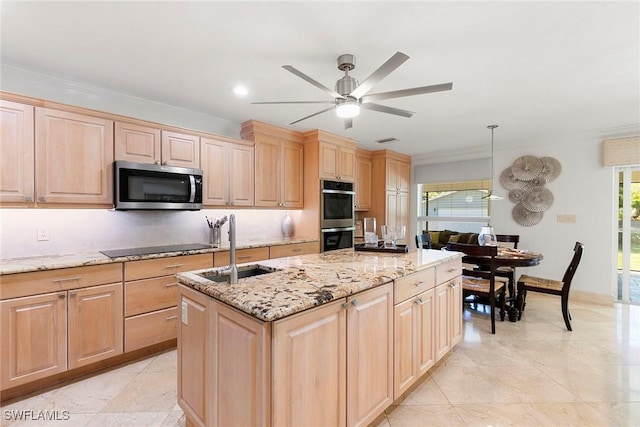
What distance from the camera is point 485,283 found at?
343 cm

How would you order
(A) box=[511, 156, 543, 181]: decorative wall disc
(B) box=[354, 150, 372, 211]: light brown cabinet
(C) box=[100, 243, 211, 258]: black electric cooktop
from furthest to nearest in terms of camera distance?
(B) box=[354, 150, 372, 211]: light brown cabinet, (A) box=[511, 156, 543, 181]: decorative wall disc, (C) box=[100, 243, 211, 258]: black electric cooktop

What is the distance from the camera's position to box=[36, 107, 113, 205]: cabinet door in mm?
2320

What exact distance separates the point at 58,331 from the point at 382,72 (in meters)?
2.91

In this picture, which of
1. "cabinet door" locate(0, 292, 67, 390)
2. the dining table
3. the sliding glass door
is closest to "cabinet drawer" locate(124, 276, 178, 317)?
"cabinet door" locate(0, 292, 67, 390)

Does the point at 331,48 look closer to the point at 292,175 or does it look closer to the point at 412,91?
the point at 412,91

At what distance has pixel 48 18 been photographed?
1.74 meters

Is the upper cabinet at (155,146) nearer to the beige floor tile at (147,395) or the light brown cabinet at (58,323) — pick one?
the light brown cabinet at (58,323)

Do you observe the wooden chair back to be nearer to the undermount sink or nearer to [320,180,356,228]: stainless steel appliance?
[320,180,356,228]: stainless steel appliance

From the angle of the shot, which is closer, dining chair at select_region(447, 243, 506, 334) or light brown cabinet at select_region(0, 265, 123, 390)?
light brown cabinet at select_region(0, 265, 123, 390)

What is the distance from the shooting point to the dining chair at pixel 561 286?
3.18 meters

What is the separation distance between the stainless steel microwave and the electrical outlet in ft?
1.94

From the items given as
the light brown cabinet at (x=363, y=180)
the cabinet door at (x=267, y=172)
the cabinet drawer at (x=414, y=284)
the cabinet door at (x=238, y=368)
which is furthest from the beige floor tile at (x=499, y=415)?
the light brown cabinet at (x=363, y=180)

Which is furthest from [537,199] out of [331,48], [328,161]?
[331,48]

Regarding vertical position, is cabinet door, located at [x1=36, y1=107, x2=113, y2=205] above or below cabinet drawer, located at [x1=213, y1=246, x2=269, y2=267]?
above
